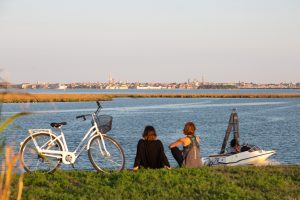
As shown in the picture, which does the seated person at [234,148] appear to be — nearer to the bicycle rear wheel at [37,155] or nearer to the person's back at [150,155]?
the person's back at [150,155]

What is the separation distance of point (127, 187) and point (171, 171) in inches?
47.9

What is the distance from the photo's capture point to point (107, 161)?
33.2 ft

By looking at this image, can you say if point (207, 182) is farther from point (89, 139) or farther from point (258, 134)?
point (258, 134)

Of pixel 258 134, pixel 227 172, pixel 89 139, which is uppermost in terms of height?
pixel 89 139

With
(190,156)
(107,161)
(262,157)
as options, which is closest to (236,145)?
(262,157)

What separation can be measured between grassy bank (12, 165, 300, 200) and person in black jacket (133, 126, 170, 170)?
2.48ft

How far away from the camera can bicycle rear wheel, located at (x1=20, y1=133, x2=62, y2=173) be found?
9586mm

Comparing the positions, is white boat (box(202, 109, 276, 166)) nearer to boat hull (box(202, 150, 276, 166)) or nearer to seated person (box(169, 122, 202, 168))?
boat hull (box(202, 150, 276, 166))

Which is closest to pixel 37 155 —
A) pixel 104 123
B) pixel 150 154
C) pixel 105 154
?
pixel 105 154

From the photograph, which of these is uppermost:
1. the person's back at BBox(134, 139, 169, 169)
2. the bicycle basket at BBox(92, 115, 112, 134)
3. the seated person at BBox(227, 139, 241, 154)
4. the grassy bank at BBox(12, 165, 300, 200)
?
the bicycle basket at BBox(92, 115, 112, 134)

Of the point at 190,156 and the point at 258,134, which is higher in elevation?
the point at 190,156

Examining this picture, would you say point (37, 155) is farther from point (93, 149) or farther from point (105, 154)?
point (105, 154)

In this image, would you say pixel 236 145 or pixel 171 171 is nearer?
pixel 171 171

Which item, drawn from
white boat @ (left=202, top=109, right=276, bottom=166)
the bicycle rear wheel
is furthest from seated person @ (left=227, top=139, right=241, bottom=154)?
the bicycle rear wheel
